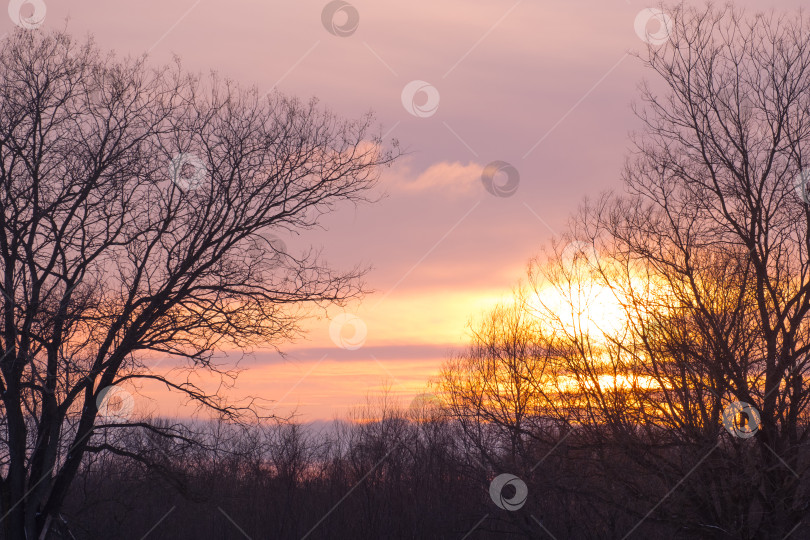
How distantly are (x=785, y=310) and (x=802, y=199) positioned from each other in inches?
99.7

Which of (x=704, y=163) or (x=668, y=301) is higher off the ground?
(x=704, y=163)

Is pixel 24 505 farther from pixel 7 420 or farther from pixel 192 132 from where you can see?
pixel 192 132

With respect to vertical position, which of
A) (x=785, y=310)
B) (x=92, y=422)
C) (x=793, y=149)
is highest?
(x=793, y=149)

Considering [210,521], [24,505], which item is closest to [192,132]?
[24,505]

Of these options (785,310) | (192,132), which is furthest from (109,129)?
(785,310)

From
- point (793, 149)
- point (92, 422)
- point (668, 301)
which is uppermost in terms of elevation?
point (793, 149)

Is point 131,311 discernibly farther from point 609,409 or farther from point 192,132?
point 609,409

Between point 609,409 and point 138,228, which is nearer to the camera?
point 138,228

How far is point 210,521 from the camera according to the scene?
4497cm

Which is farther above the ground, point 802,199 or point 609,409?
point 802,199

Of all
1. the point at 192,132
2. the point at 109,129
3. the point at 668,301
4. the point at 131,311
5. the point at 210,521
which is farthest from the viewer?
the point at 210,521

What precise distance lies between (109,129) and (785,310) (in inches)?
559

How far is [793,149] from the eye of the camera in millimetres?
16688

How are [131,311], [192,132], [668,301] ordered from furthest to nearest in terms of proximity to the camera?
[668,301] → [192,132] → [131,311]
